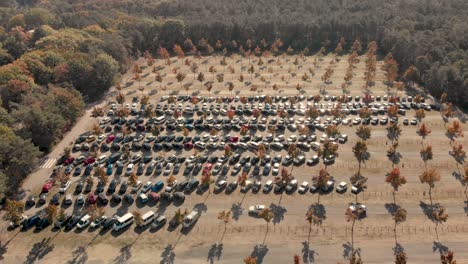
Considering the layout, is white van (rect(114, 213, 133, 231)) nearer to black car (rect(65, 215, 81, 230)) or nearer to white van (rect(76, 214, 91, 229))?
white van (rect(76, 214, 91, 229))

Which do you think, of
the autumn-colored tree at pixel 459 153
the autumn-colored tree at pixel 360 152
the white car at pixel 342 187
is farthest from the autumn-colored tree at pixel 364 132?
Answer: the white car at pixel 342 187

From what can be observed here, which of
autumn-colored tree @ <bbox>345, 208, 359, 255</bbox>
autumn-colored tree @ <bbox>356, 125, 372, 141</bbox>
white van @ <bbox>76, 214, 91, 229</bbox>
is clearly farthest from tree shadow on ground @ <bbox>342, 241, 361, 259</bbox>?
white van @ <bbox>76, 214, 91, 229</bbox>

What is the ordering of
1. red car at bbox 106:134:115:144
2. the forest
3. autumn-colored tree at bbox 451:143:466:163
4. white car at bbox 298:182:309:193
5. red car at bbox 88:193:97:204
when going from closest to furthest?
red car at bbox 88:193:97:204 → white car at bbox 298:182:309:193 → autumn-colored tree at bbox 451:143:466:163 → the forest → red car at bbox 106:134:115:144

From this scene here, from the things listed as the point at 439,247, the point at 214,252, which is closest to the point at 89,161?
the point at 214,252

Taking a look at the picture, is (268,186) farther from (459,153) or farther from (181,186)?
(459,153)

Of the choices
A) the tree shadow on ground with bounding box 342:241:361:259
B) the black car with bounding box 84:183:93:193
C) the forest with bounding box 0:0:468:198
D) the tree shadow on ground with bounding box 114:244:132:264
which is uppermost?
the forest with bounding box 0:0:468:198

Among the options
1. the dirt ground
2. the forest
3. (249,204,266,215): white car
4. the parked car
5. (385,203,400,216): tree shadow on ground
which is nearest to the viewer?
the dirt ground

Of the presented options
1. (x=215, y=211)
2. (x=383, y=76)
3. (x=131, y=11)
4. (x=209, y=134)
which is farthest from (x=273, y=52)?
(x=215, y=211)

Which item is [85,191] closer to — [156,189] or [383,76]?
[156,189]
